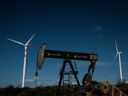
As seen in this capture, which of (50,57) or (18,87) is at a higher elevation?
(50,57)

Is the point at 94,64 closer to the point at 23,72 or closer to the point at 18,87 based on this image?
the point at 23,72

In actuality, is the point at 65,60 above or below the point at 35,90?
above

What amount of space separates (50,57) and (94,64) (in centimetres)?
330

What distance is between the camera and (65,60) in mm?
19844

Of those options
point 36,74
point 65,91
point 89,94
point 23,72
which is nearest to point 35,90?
point 23,72

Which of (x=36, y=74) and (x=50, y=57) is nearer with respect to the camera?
(x=50, y=57)

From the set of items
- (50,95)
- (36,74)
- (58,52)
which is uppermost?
(58,52)

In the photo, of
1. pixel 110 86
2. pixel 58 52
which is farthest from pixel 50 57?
pixel 110 86

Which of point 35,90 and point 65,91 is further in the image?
point 35,90

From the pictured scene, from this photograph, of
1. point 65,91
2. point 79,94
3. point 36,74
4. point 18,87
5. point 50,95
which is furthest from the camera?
point 18,87

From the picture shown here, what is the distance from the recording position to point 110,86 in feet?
46.8

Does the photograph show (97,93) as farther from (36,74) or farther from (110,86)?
(36,74)

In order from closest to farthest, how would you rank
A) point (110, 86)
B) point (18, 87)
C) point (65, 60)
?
point (110, 86)
point (65, 60)
point (18, 87)

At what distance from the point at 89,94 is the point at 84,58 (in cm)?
402
